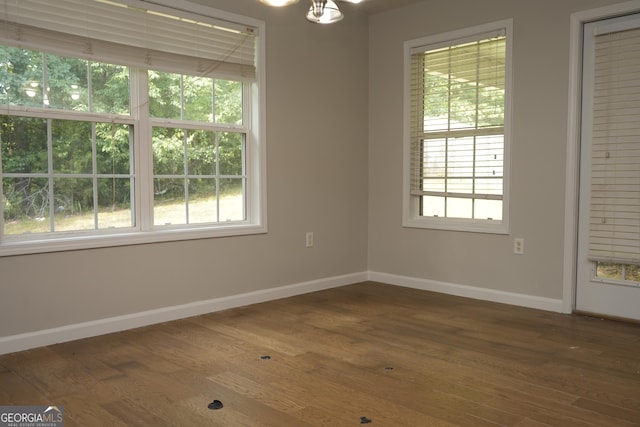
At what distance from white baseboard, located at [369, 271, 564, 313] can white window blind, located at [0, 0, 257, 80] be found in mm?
2259

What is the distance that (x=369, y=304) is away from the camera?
13.9 ft

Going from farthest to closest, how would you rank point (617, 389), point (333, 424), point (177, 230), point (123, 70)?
point (177, 230)
point (123, 70)
point (617, 389)
point (333, 424)

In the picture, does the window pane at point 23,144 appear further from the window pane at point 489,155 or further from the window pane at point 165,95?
the window pane at point 489,155

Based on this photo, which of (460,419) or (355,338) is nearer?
(460,419)

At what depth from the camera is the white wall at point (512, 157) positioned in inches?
154

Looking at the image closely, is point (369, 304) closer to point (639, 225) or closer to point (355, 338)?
point (355, 338)

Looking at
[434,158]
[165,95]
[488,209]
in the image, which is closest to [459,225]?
[488,209]

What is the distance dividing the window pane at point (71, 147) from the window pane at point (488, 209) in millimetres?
2986

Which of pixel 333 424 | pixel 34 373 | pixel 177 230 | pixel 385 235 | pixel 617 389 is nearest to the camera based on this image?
pixel 333 424

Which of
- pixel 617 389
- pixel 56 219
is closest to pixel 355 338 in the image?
pixel 617 389

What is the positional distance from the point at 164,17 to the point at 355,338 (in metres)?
2.50

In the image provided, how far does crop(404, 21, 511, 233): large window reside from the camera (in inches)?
167

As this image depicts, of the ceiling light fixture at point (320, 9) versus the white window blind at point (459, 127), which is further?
the white window blind at point (459, 127)

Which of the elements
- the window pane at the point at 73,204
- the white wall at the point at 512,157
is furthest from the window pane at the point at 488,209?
the window pane at the point at 73,204
